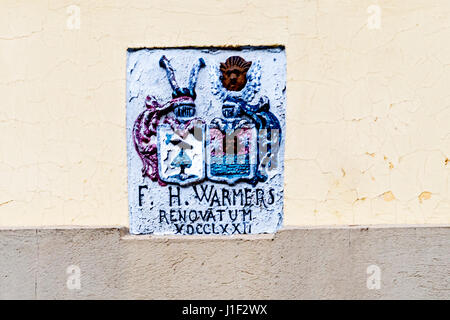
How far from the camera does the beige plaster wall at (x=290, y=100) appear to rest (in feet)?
13.9

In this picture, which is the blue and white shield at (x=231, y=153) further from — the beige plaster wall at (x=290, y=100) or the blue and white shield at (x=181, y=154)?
the beige plaster wall at (x=290, y=100)

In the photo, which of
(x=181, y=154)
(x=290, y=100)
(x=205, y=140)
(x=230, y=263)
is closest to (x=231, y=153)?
(x=205, y=140)

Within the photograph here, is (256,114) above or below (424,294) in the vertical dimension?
above

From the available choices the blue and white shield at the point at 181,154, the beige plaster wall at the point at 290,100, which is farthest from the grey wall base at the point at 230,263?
the blue and white shield at the point at 181,154

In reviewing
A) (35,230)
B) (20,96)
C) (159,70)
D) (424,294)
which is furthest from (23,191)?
(424,294)

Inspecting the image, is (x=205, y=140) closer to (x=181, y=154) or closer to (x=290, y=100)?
(x=181, y=154)

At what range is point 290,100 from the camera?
4.28 meters

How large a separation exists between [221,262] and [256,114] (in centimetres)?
107

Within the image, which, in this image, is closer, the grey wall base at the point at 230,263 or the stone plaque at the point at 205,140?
the grey wall base at the point at 230,263

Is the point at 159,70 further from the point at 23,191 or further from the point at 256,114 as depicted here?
the point at 23,191

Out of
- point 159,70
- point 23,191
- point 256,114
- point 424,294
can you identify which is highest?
point 159,70

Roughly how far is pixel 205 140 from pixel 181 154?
0.20 meters

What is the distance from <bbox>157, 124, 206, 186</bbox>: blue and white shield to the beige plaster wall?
0.30 metres

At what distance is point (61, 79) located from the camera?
171 inches
